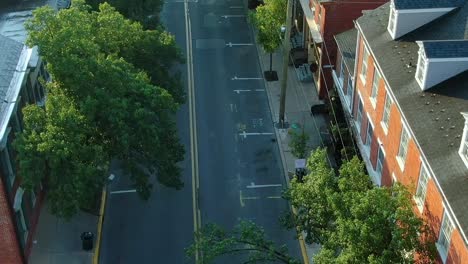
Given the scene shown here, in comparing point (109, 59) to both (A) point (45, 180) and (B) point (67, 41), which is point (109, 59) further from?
(A) point (45, 180)

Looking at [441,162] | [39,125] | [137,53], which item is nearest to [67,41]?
[39,125]

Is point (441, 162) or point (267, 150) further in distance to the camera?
point (267, 150)

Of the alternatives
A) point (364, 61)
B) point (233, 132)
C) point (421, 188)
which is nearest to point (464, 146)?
point (421, 188)

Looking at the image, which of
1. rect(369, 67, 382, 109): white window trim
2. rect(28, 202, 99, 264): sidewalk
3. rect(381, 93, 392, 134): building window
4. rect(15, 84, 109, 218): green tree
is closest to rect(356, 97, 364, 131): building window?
rect(369, 67, 382, 109): white window trim

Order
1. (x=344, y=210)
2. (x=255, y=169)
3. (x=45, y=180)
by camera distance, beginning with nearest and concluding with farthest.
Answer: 1. (x=344, y=210)
2. (x=45, y=180)
3. (x=255, y=169)

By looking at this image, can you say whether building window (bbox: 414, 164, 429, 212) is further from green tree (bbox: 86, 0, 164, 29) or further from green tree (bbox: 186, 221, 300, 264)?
green tree (bbox: 86, 0, 164, 29)

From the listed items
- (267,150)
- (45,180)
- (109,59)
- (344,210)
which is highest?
(109,59)

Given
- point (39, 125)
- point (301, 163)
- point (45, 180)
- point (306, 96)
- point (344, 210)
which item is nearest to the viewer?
point (344, 210)

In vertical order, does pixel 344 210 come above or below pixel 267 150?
above
